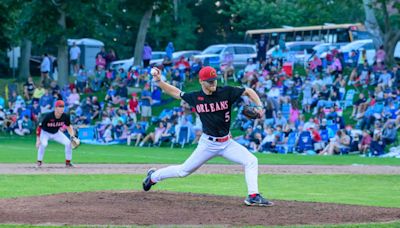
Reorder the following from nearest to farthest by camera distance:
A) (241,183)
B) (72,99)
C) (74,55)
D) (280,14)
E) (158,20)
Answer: (241,183) < (72,99) < (74,55) < (280,14) < (158,20)

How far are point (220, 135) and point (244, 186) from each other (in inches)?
182

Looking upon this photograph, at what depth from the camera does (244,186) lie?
1647cm

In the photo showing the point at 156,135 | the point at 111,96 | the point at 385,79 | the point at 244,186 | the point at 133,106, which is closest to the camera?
the point at 244,186

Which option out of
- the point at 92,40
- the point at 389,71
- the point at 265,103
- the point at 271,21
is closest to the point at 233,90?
the point at 265,103

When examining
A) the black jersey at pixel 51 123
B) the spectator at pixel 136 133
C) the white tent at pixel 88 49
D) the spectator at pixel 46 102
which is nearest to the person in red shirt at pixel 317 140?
the spectator at pixel 136 133

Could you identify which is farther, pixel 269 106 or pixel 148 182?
pixel 269 106

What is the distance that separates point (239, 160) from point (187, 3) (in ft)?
167

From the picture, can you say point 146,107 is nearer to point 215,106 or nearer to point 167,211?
point 215,106

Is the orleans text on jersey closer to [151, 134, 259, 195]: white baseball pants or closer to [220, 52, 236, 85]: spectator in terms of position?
[151, 134, 259, 195]: white baseball pants

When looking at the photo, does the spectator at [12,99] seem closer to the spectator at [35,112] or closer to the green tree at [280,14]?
the spectator at [35,112]

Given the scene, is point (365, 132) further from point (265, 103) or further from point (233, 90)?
point (233, 90)

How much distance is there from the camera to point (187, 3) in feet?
204

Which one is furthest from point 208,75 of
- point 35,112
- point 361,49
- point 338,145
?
point 361,49

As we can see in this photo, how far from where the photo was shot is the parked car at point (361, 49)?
123 feet
